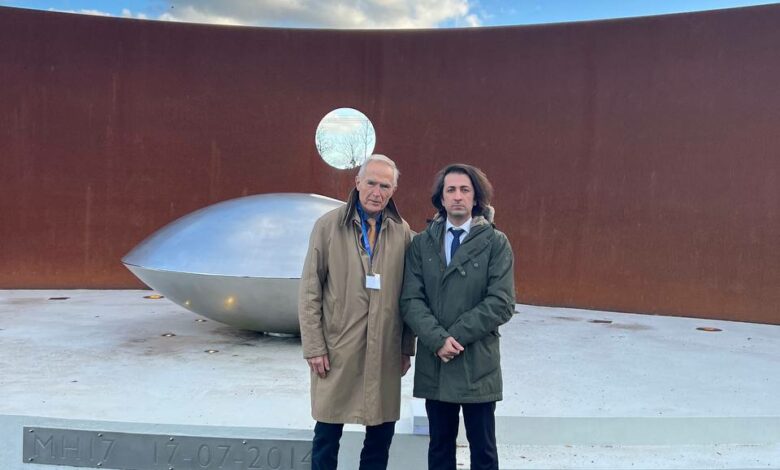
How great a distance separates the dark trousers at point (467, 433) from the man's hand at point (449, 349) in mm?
235

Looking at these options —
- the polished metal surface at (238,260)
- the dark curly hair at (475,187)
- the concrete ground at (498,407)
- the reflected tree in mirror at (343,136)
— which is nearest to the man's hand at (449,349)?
the dark curly hair at (475,187)

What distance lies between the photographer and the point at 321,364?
238 centimetres

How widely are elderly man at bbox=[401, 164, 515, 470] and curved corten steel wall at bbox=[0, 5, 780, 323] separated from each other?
6.12 metres

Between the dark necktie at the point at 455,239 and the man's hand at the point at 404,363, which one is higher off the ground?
the dark necktie at the point at 455,239

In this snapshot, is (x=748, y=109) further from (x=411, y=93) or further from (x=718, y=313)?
(x=411, y=93)

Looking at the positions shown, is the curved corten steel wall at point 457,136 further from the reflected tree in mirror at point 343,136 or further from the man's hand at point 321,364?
the man's hand at point 321,364

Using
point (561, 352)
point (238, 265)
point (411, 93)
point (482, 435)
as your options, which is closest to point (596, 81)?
point (411, 93)

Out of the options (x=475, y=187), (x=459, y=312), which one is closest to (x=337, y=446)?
(x=459, y=312)

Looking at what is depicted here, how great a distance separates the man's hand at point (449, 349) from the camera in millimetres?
2291

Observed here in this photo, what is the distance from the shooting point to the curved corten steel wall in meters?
7.45

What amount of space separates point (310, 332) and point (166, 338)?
3328 mm

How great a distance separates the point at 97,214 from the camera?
862 centimetres

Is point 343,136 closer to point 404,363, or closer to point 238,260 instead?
point 238,260

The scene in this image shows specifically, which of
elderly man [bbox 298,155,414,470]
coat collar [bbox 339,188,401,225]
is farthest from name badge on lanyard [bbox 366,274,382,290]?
coat collar [bbox 339,188,401,225]
